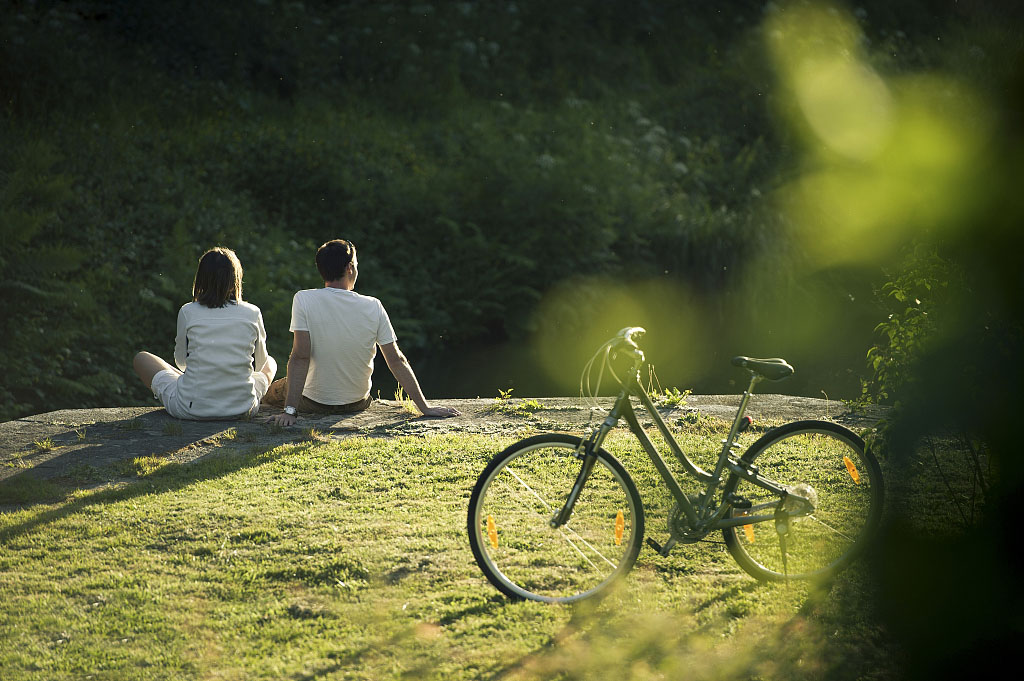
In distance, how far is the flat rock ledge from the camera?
6379 mm

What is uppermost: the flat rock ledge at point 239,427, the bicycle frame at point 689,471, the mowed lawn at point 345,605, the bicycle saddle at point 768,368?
the bicycle saddle at point 768,368

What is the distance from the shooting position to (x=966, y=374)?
4445 mm

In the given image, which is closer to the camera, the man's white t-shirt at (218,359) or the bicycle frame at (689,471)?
the bicycle frame at (689,471)

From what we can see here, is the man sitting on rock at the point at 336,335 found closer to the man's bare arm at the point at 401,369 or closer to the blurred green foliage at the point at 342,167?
the man's bare arm at the point at 401,369

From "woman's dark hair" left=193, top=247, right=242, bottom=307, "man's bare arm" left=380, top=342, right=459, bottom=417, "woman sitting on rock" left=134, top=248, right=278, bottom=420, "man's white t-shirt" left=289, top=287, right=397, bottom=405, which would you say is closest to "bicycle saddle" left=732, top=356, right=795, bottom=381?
"man's bare arm" left=380, top=342, right=459, bottom=417

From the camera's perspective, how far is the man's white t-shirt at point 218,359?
6.99 metres

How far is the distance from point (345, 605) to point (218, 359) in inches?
129

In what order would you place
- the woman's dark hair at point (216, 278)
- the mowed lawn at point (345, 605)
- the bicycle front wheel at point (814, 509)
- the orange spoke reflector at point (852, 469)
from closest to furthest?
1. the mowed lawn at point (345, 605)
2. the bicycle front wheel at point (814, 509)
3. the orange spoke reflector at point (852, 469)
4. the woman's dark hair at point (216, 278)

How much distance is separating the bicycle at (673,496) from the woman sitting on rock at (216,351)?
3079 mm

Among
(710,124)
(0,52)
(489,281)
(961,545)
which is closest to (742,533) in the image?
(961,545)

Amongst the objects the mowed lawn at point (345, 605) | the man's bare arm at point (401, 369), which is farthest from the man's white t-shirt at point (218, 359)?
the mowed lawn at point (345, 605)

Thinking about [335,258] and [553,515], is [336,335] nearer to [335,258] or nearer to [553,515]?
[335,258]

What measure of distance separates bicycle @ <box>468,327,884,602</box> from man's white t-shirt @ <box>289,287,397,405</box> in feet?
8.95

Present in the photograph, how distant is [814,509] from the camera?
4.45 meters
